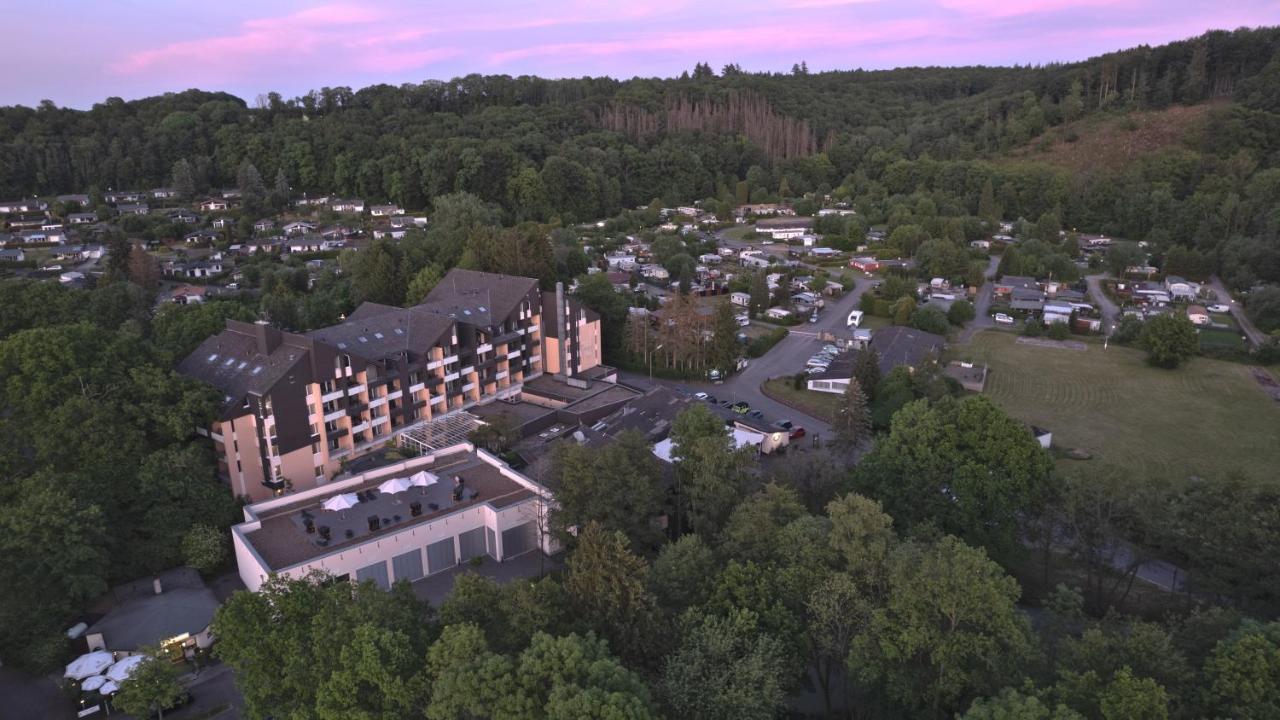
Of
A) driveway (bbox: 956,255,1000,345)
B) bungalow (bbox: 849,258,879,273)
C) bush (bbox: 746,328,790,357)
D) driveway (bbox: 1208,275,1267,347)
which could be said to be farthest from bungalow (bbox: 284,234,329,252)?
driveway (bbox: 1208,275,1267,347)

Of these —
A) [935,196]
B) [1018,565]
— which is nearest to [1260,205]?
[935,196]

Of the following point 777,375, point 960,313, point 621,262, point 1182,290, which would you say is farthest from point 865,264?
point 777,375

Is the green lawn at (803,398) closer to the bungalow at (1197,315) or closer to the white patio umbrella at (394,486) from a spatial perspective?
the white patio umbrella at (394,486)

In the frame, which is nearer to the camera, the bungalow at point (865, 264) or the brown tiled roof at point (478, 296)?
the brown tiled roof at point (478, 296)

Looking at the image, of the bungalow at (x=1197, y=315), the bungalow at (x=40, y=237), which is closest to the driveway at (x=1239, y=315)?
the bungalow at (x=1197, y=315)

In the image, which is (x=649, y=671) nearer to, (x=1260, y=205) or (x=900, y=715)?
(x=900, y=715)

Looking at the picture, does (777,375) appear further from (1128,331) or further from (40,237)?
(40,237)
